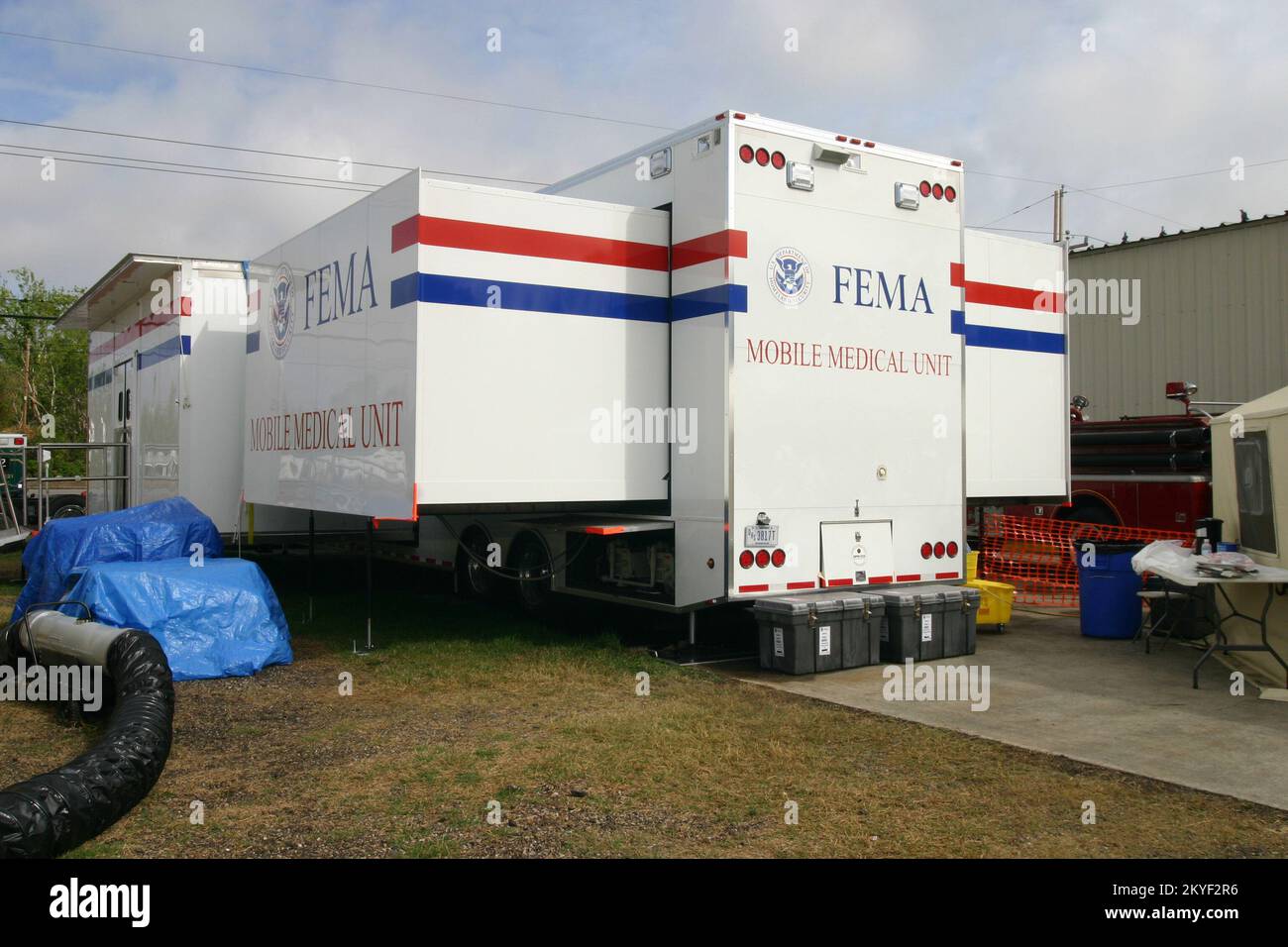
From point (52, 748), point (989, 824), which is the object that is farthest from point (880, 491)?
point (52, 748)

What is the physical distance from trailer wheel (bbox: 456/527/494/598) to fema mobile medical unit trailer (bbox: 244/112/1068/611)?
1406mm

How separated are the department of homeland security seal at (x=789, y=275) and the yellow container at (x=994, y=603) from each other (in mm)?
3438

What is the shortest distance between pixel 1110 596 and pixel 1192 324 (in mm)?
10926

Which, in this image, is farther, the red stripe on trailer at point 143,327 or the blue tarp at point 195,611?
the red stripe on trailer at point 143,327

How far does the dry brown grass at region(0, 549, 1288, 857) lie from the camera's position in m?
4.36

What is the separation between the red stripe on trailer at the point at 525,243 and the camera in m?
7.34

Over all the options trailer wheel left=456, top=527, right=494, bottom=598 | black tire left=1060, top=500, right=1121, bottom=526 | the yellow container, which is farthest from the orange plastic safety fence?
trailer wheel left=456, top=527, right=494, bottom=598

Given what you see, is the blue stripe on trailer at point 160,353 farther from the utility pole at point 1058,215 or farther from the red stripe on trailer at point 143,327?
the utility pole at point 1058,215

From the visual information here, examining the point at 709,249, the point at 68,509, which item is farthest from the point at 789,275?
the point at 68,509

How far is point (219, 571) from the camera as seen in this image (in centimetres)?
806

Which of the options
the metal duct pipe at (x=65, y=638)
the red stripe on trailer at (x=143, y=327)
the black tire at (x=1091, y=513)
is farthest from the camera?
the black tire at (x=1091, y=513)

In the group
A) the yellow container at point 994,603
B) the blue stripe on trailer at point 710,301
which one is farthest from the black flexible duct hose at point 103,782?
the yellow container at point 994,603

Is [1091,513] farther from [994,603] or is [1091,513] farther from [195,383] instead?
[195,383]
